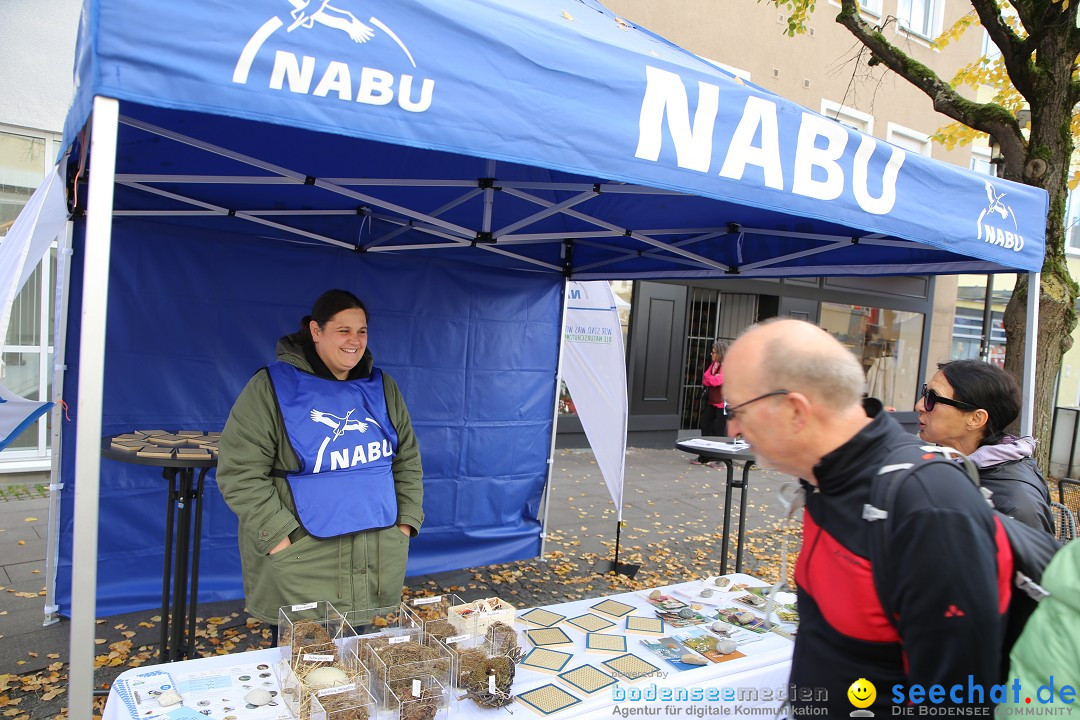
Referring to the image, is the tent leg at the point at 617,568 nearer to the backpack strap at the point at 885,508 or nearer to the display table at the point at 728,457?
the display table at the point at 728,457

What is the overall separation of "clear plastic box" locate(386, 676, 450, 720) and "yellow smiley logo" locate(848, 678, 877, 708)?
103 cm

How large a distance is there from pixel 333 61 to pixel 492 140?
1.38ft

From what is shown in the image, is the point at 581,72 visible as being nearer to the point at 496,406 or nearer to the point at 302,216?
the point at 302,216

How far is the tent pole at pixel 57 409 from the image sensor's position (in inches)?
130

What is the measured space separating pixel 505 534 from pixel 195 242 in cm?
289

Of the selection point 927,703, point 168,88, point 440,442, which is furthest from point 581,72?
point 440,442

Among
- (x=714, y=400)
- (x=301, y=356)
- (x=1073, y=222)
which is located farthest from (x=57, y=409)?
(x=1073, y=222)

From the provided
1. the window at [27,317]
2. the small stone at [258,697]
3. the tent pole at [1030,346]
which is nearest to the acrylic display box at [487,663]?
the small stone at [258,697]

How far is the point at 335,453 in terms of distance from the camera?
8.02 ft

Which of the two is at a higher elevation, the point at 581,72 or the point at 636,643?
the point at 581,72

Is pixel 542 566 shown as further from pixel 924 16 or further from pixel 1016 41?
pixel 924 16

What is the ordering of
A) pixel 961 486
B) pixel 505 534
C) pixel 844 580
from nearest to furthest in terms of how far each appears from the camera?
pixel 961 486 → pixel 844 580 → pixel 505 534

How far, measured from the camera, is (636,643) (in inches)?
90.1

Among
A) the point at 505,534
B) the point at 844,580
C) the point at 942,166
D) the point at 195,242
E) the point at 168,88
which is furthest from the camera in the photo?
the point at 505,534
